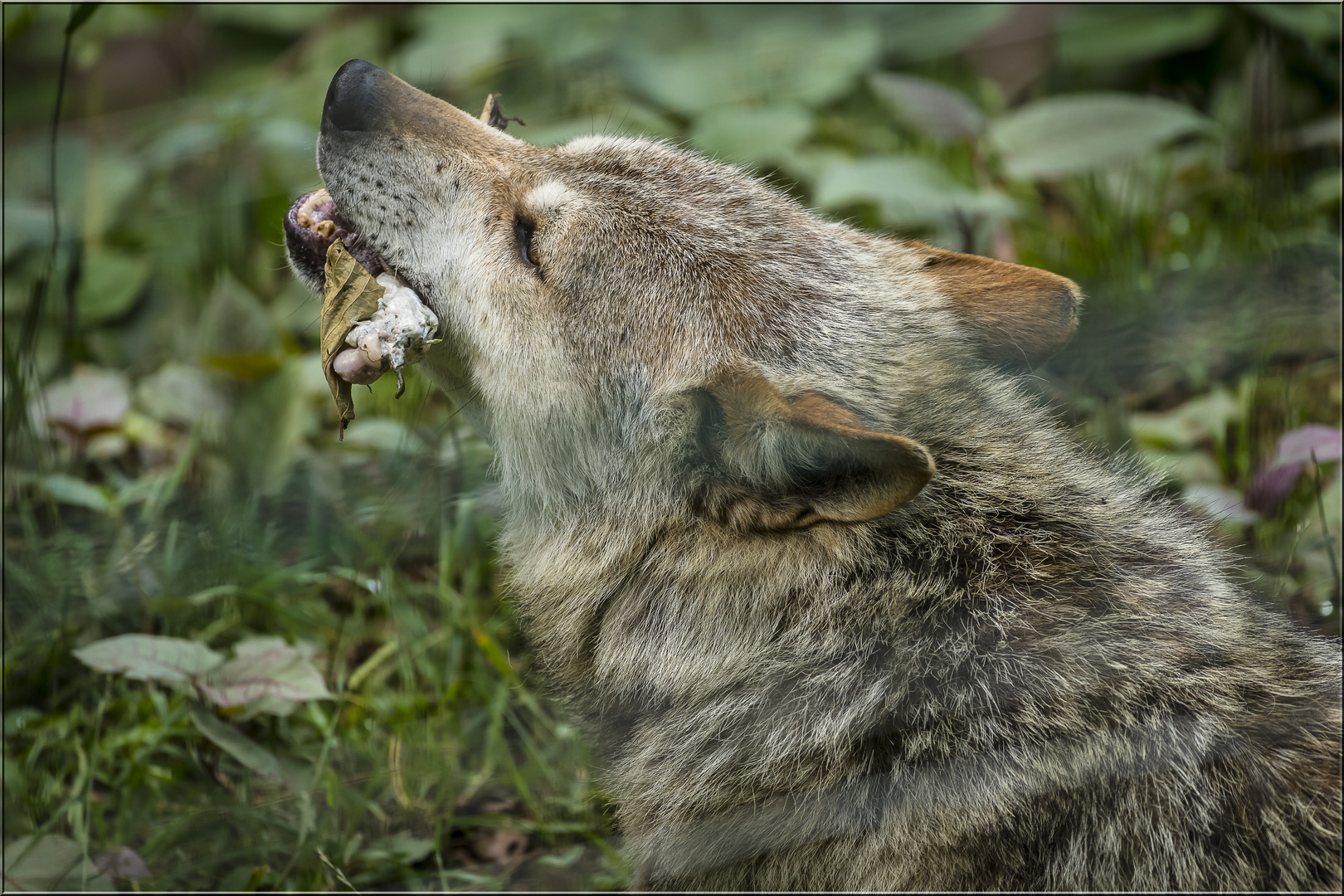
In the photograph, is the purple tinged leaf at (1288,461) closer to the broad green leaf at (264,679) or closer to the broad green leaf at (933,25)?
the broad green leaf at (264,679)

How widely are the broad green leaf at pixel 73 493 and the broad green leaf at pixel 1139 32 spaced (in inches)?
237

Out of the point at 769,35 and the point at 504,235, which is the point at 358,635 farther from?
the point at 769,35

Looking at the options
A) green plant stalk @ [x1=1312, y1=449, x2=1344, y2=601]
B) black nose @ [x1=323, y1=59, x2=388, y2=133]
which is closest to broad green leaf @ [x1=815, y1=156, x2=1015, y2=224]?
green plant stalk @ [x1=1312, y1=449, x2=1344, y2=601]

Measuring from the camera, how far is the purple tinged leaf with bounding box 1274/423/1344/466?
12.3ft

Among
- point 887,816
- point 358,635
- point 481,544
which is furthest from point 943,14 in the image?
point 887,816

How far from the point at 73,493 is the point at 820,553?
9.95ft

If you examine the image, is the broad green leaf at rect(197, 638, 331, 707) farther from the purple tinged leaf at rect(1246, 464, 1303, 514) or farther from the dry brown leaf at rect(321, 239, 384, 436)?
the purple tinged leaf at rect(1246, 464, 1303, 514)

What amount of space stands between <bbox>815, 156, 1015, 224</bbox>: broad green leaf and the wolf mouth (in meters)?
2.38

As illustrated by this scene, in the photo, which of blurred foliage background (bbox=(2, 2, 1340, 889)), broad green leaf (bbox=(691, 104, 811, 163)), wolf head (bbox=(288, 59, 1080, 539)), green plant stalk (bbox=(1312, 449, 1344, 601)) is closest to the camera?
wolf head (bbox=(288, 59, 1080, 539))

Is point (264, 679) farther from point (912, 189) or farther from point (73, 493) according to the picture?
point (912, 189)

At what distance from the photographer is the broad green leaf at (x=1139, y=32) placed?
651 centimetres

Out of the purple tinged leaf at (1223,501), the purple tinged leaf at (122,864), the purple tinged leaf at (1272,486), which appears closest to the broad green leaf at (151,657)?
the purple tinged leaf at (122,864)

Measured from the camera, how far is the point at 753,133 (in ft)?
19.5

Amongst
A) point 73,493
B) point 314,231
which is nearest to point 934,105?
point 314,231
